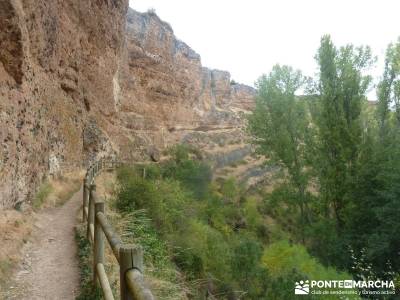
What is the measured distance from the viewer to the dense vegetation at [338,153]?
16.2m

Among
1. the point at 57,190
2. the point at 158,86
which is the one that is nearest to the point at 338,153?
the point at 57,190

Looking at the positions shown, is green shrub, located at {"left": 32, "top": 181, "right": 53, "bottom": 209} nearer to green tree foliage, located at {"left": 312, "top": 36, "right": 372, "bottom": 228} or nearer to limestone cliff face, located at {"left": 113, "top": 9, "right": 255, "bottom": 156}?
green tree foliage, located at {"left": 312, "top": 36, "right": 372, "bottom": 228}

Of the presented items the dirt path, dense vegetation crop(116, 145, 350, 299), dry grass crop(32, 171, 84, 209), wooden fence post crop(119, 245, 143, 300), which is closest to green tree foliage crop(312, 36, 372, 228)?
dense vegetation crop(116, 145, 350, 299)

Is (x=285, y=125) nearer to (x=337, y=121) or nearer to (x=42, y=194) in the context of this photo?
(x=337, y=121)

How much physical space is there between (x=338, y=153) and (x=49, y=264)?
1594cm

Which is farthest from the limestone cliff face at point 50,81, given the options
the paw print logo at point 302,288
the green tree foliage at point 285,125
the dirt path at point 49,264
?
the green tree foliage at point 285,125

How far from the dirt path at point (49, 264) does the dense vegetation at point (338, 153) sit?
11716mm

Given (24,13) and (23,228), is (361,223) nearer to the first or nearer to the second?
(23,228)

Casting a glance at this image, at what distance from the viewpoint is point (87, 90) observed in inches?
789

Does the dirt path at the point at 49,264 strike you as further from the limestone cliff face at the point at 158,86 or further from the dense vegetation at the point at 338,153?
the limestone cliff face at the point at 158,86

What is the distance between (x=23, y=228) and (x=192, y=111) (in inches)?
1630

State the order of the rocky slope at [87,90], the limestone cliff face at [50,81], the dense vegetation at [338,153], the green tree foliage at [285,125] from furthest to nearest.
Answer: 1. the green tree foliage at [285,125]
2. the dense vegetation at [338,153]
3. the rocky slope at [87,90]
4. the limestone cliff face at [50,81]

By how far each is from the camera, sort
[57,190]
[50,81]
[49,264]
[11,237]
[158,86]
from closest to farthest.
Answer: [49,264] < [11,237] < [57,190] < [50,81] < [158,86]

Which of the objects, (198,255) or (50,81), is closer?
(198,255)
